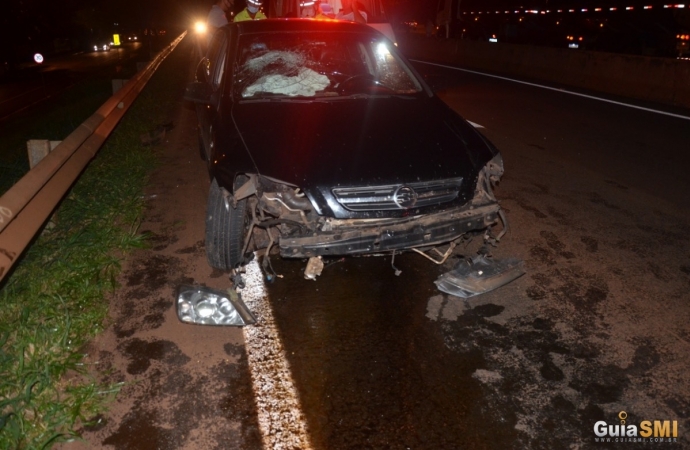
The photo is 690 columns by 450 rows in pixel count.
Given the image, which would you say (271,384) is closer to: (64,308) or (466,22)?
(64,308)

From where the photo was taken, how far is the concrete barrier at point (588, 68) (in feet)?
42.3

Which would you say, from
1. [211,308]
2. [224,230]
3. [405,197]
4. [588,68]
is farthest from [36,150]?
[588,68]

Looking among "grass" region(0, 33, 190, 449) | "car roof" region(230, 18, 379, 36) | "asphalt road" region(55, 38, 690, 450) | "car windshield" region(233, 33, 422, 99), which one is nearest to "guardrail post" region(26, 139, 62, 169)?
"grass" region(0, 33, 190, 449)

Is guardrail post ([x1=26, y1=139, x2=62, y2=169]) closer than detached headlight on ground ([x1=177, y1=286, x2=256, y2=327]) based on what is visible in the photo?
No

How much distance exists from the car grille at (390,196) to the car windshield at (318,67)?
155 centimetres

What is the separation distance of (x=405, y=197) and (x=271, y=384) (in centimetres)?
137

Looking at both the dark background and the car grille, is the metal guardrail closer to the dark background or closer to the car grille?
the car grille

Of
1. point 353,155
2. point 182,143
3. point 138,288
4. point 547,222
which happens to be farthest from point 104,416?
point 182,143

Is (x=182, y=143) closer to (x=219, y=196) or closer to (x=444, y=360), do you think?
(x=219, y=196)

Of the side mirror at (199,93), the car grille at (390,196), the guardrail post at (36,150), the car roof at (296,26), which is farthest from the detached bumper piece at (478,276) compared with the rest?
the guardrail post at (36,150)

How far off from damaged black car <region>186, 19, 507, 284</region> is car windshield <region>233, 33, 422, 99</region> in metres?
0.02

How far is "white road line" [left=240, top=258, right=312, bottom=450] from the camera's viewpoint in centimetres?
279

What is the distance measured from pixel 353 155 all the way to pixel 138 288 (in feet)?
5.97

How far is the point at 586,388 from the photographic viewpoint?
124 inches
